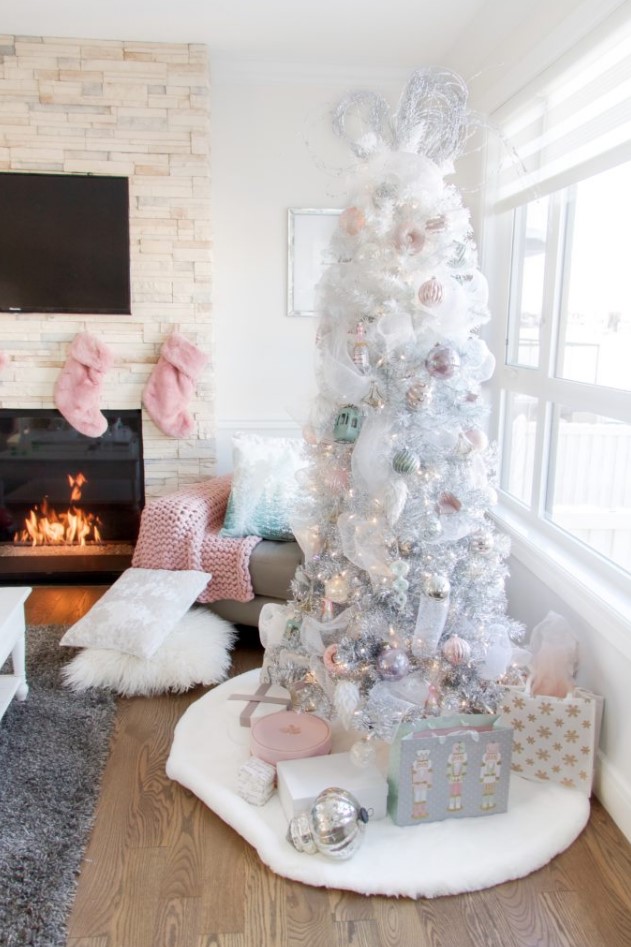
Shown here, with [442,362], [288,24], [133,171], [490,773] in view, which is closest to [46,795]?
[490,773]

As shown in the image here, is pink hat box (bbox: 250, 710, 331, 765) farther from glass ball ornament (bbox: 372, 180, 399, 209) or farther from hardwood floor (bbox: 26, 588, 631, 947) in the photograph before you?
glass ball ornament (bbox: 372, 180, 399, 209)

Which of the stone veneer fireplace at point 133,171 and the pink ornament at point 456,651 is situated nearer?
the pink ornament at point 456,651

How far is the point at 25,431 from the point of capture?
367cm

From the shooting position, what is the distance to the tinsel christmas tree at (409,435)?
1.90 m

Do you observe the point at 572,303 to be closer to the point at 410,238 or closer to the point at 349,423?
the point at 410,238

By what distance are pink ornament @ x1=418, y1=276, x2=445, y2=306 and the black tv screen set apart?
6.77 ft

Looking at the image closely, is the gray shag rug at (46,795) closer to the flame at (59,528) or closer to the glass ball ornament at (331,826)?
the glass ball ornament at (331,826)

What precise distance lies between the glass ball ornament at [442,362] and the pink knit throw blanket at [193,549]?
135cm

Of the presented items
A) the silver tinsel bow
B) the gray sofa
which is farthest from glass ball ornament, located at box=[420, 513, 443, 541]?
the gray sofa

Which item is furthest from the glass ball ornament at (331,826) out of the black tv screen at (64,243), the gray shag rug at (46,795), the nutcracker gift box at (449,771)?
the black tv screen at (64,243)

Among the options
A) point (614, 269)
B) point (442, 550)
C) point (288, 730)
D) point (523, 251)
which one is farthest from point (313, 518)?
point (523, 251)

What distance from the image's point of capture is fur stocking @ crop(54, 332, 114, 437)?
138 inches

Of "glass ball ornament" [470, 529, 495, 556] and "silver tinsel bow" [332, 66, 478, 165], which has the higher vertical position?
"silver tinsel bow" [332, 66, 478, 165]

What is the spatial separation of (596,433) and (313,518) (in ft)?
3.14
